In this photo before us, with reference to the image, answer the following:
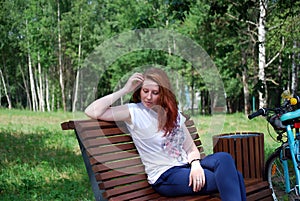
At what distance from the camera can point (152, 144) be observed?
3182 mm

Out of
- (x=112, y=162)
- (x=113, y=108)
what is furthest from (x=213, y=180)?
(x=113, y=108)

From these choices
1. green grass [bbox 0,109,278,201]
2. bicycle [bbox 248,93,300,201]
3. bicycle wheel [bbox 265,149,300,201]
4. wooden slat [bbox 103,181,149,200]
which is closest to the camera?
wooden slat [bbox 103,181,149,200]

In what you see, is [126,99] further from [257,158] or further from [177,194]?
[257,158]

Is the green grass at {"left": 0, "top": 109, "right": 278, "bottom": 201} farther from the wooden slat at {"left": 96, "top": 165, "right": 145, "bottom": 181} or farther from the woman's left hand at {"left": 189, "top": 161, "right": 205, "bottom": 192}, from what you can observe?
the woman's left hand at {"left": 189, "top": 161, "right": 205, "bottom": 192}

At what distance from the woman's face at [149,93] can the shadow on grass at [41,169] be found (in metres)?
2.08

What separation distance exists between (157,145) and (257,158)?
160 cm

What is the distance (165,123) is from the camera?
3199mm

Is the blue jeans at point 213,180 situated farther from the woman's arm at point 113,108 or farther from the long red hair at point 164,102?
the woman's arm at point 113,108

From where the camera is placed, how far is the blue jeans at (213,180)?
2.97 m

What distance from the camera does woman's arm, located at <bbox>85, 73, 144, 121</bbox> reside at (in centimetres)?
315

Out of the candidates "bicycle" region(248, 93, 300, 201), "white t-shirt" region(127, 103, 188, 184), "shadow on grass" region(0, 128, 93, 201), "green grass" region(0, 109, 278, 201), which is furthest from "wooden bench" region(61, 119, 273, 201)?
"shadow on grass" region(0, 128, 93, 201)

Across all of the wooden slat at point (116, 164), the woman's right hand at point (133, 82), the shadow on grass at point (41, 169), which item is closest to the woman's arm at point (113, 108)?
the woman's right hand at point (133, 82)

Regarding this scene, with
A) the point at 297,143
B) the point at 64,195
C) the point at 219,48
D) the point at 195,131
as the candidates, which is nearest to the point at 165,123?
the point at 195,131

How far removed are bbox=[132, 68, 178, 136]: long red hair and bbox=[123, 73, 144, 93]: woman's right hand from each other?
43 mm
